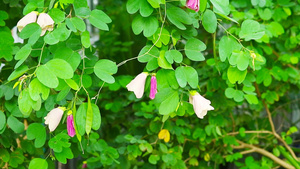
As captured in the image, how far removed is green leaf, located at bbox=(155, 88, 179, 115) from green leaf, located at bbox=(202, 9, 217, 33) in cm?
21

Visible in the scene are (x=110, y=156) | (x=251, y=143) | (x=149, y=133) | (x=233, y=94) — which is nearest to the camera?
(x=233, y=94)

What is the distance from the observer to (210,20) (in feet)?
3.76

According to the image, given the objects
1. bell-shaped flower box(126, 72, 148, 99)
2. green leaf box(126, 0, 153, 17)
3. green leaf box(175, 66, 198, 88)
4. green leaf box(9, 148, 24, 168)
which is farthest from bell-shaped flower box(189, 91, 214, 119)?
green leaf box(9, 148, 24, 168)

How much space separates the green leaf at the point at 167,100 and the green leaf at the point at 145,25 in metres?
0.17

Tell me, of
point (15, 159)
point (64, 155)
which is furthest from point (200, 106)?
point (15, 159)

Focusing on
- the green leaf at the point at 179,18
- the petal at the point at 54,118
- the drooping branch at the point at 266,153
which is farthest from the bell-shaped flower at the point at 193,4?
the drooping branch at the point at 266,153

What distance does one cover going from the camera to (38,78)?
97cm

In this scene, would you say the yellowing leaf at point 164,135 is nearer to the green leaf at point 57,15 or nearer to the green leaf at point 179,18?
the green leaf at point 179,18

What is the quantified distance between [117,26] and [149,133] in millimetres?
1045

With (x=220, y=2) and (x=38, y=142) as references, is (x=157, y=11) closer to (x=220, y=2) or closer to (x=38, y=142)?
(x=220, y=2)

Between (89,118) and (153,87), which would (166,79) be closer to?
(153,87)

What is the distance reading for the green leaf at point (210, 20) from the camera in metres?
1.14

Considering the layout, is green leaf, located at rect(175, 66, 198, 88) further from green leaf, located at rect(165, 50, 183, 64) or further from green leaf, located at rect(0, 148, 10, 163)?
green leaf, located at rect(0, 148, 10, 163)

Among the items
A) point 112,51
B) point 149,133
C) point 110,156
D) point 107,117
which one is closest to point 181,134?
point 149,133
